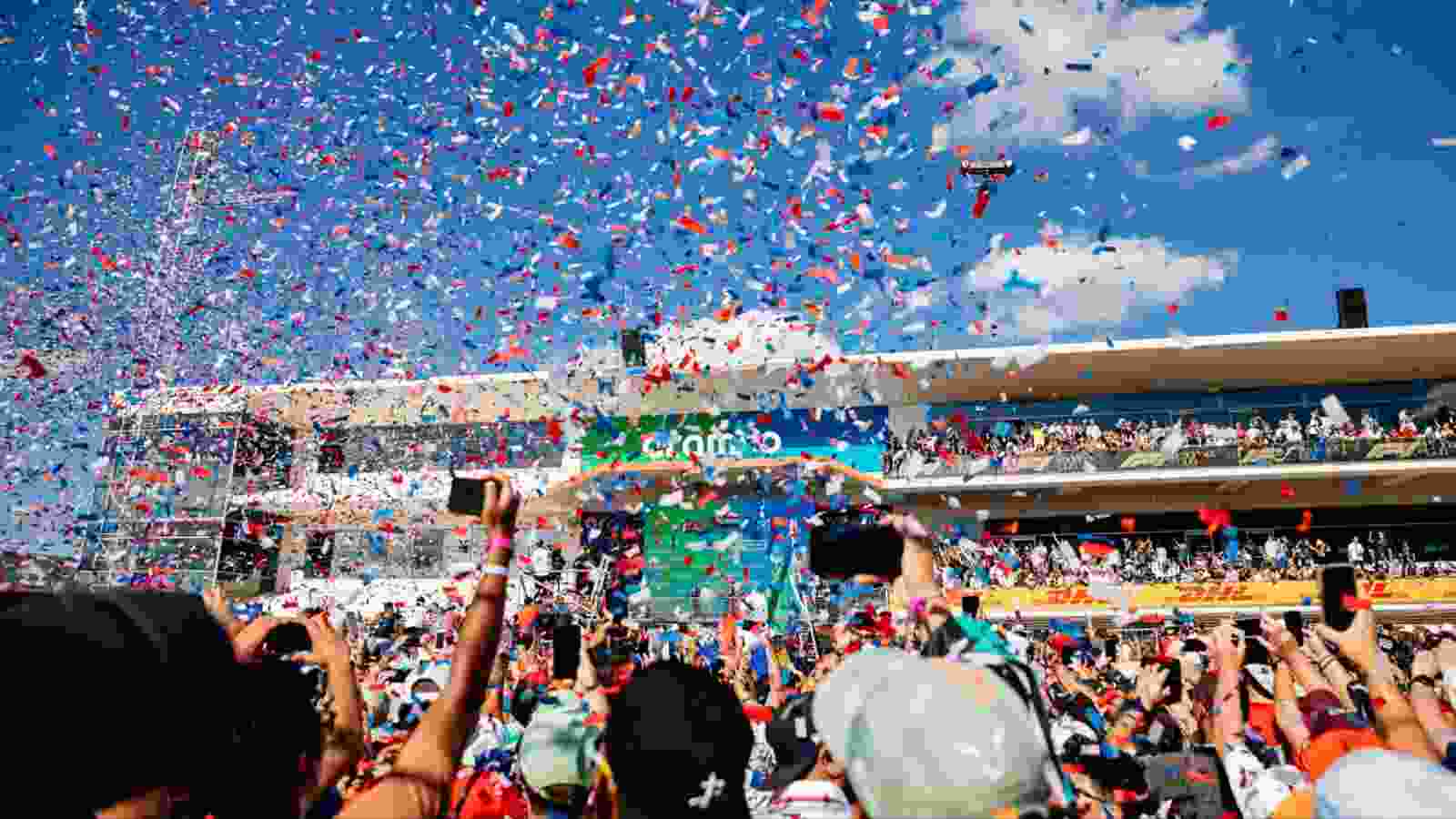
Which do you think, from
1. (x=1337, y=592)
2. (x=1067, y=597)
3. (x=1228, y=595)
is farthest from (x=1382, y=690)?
(x=1228, y=595)

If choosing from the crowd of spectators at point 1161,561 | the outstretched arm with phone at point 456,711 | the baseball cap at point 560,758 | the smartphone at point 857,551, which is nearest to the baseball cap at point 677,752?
the outstretched arm with phone at point 456,711

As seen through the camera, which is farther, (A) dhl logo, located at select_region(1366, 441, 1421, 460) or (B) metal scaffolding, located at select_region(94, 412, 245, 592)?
(B) metal scaffolding, located at select_region(94, 412, 245, 592)

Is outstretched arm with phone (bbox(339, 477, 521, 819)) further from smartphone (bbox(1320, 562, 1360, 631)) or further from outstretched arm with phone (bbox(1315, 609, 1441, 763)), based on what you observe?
smartphone (bbox(1320, 562, 1360, 631))

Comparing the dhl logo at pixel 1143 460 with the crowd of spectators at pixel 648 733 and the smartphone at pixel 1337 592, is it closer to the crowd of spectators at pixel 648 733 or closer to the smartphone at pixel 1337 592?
the crowd of spectators at pixel 648 733

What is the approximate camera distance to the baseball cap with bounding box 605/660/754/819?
2.04 m

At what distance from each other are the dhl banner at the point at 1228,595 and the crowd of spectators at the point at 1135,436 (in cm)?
392

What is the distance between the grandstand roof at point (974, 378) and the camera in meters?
27.1

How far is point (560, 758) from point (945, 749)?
218cm

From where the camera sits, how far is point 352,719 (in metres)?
2.97

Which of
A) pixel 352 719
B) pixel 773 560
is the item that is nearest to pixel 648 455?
pixel 773 560

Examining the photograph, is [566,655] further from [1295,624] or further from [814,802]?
[1295,624]

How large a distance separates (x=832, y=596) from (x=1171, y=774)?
730 inches

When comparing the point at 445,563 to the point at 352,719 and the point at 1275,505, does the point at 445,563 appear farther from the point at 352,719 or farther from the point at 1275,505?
the point at 352,719

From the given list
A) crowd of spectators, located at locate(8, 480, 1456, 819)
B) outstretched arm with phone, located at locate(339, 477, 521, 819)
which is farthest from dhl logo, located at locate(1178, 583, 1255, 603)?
outstretched arm with phone, located at locate(339, 477, 521, 819)
